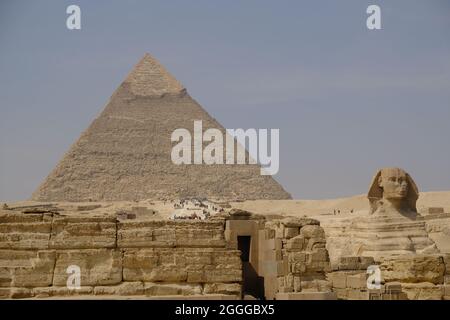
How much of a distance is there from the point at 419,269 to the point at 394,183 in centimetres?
984

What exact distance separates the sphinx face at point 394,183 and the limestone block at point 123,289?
34.7ft

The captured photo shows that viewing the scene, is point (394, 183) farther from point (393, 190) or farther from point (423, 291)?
point (423, 291)

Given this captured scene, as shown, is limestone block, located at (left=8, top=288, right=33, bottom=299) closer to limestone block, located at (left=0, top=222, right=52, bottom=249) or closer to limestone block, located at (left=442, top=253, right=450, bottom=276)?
limestone block, located at (left=0, top=222, right=52, bottom=249)

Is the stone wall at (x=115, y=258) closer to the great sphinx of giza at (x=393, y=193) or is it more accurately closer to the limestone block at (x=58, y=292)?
the limestone block at (x=58, y=292)

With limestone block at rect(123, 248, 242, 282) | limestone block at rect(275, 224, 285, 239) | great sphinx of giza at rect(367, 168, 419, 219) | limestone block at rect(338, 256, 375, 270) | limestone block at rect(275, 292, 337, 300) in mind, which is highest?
great sphinx of giza at rect(367, 168, 419, 219)

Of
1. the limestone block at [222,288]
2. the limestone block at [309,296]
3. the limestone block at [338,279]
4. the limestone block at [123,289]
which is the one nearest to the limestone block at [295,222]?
the limestone block at [338,279]

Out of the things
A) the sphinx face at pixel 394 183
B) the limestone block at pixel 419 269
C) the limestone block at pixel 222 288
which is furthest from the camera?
the sphinx face at pixel 394 183

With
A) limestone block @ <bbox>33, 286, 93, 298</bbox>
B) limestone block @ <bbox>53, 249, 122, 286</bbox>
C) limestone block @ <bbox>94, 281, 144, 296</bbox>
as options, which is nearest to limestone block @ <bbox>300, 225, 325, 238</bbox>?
limestone block @ <bbox>94, 281, 144, 296</bbox>

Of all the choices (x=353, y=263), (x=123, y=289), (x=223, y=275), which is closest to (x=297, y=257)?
(x=223, y=275)

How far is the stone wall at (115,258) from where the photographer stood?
909 centimetres

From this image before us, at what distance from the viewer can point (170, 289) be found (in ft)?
30.0

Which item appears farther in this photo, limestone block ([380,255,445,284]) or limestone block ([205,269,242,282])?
limestone block ([380,255,445,284])

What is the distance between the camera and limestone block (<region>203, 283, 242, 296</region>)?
916 cm

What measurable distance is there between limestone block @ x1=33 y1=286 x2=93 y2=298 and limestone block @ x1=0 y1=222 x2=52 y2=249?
15.7 inches
